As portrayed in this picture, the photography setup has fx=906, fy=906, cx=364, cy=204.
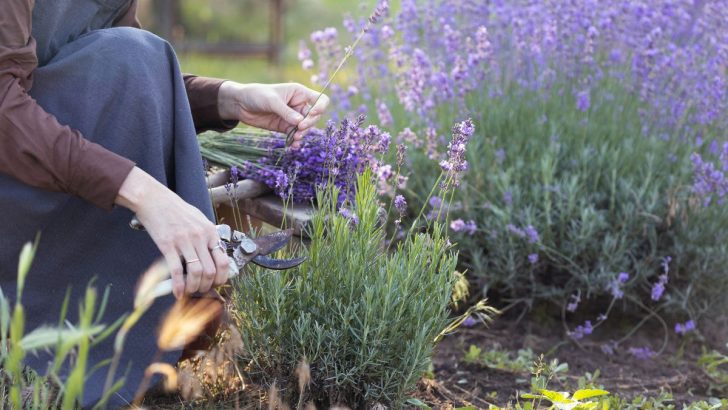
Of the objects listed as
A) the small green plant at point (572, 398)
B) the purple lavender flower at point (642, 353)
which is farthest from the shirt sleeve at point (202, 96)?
the purple lavender flower at point (642, 353)

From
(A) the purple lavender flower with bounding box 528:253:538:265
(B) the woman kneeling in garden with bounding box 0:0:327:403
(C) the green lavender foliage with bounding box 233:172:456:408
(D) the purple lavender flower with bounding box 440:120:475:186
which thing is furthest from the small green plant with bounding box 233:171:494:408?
(A) the purple lavender flower with bounding box 528:253:538:265

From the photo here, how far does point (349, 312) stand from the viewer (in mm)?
1946

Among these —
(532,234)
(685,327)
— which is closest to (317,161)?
(532,234)

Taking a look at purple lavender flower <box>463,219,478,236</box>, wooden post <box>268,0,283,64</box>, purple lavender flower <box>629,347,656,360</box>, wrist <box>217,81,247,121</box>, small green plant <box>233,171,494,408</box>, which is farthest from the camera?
wooden post <box>268,0,283,64</box>

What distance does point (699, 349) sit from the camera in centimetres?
297

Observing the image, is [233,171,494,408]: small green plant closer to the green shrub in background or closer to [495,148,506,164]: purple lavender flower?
the green shrub in background

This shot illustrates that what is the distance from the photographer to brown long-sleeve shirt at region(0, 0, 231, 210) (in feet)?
5.70

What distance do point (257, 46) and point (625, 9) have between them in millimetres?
4610

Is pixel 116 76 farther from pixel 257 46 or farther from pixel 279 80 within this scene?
pixel 257 46

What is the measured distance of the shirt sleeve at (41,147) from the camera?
1.74 metres

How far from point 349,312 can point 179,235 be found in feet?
1.45

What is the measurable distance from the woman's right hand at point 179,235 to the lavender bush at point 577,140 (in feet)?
3.27

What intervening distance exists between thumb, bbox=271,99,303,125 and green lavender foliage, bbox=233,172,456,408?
13.5 inches

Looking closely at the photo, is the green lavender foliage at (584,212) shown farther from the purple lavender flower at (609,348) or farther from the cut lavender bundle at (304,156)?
the cut lavender bundle at (304,156)
